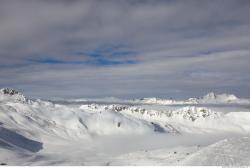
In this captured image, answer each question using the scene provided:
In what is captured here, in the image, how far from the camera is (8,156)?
189 m

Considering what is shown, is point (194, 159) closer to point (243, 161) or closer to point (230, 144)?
point (230, 144)

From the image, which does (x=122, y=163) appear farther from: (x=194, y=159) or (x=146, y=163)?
(x=194, y=159)

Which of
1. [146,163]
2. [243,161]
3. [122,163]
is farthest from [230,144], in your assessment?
[122,163]

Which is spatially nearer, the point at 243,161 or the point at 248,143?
the point at 243,161

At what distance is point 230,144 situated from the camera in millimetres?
57531

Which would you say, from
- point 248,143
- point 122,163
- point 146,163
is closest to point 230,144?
point 248,143

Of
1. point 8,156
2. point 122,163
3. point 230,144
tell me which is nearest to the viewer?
point 230,144

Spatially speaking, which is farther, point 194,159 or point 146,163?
point 146,163

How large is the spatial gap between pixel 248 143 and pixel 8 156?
152073 mm

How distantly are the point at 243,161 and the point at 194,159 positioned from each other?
13429 millimetres

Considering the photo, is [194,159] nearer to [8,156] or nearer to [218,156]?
[218,156]

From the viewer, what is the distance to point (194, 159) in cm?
5819

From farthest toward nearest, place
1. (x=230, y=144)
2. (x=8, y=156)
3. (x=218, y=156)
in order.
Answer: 1. (x=8, y=156)
2. (x=230, y=144)
3. (x=218, y=156)

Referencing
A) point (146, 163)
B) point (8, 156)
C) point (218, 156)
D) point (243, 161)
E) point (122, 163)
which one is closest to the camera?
point (243, 161)
